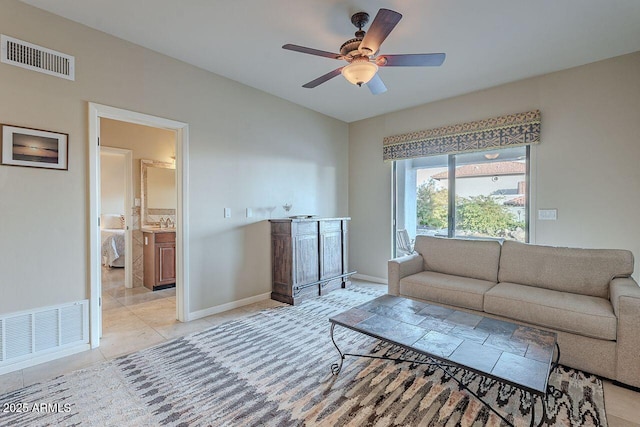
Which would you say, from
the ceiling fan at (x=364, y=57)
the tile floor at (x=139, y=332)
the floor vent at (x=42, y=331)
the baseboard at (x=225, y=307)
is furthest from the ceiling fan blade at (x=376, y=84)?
the floor vent at (x=42, y=331)

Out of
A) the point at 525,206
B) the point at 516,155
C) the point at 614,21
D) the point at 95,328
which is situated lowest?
the point at 95,328

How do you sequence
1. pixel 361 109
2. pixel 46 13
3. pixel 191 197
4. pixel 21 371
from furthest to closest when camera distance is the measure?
pixel 361 109 → pixel 191 197 → pixel 46 13 → pixel 21 371

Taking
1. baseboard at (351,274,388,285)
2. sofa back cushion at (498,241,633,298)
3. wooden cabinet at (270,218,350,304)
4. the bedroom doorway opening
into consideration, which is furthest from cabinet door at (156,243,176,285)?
sofa back cushion at (498,241,633,298)

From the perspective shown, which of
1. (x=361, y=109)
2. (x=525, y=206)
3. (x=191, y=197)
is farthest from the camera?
(x=361, y=109)

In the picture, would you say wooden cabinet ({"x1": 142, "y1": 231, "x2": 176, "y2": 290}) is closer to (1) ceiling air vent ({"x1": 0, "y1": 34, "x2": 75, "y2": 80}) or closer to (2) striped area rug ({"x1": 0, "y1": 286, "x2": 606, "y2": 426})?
(2) striped area rug ({"x1": 0, "y1": 286, "x2": 606, "y2": 426})

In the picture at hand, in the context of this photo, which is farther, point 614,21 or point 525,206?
point 525,206

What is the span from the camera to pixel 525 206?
12.3 feet

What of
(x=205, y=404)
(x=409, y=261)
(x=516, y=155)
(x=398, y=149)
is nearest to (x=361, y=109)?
(x=398, y=149)

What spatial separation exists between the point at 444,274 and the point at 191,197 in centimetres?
302

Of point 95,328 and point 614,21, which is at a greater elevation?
point 614,21

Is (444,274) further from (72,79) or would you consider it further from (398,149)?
(72,79)

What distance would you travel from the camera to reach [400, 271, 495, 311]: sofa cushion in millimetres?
2680

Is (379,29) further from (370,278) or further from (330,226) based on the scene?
(370,278)

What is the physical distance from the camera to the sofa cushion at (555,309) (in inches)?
81.1
